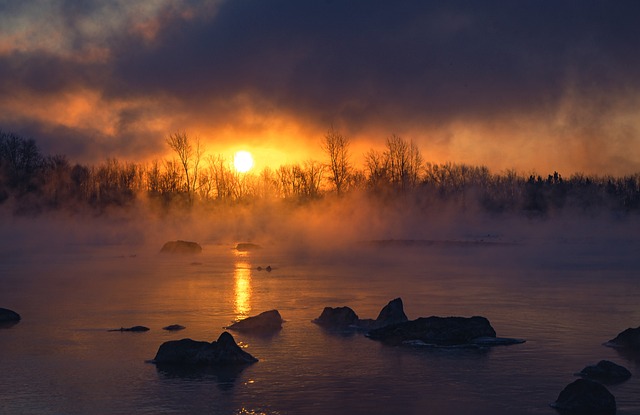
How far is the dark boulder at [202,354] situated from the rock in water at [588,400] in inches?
329

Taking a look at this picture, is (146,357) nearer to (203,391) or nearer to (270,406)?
(203,391)

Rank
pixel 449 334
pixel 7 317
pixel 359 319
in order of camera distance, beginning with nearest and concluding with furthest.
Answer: pixel 449 334 → pixel 359 319 → pixel 7 317

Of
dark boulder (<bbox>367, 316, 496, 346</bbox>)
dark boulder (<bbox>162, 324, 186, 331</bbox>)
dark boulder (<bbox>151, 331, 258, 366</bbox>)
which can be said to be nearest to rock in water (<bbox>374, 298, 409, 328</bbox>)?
dark boulder (<bbox>367, 316, 496, 346</bbox>)

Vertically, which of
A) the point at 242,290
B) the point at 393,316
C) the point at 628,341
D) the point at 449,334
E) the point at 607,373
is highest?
the point at 242,290

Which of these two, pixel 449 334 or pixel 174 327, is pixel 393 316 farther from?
pixel 174 327

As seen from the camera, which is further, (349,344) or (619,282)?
(619,282)

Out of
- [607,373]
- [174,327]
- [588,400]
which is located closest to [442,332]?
[607,373]

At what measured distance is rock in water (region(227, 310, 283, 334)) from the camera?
1070 inches

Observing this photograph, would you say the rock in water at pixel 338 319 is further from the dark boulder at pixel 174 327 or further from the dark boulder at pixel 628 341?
the dark boulder at pixel 628 341

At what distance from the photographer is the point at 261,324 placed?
2731 cm

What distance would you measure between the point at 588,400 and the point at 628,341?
25.3ft

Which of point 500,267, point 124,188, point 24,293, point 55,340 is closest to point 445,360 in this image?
point 55,340

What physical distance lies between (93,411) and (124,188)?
347 ft

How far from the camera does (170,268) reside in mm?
60250
